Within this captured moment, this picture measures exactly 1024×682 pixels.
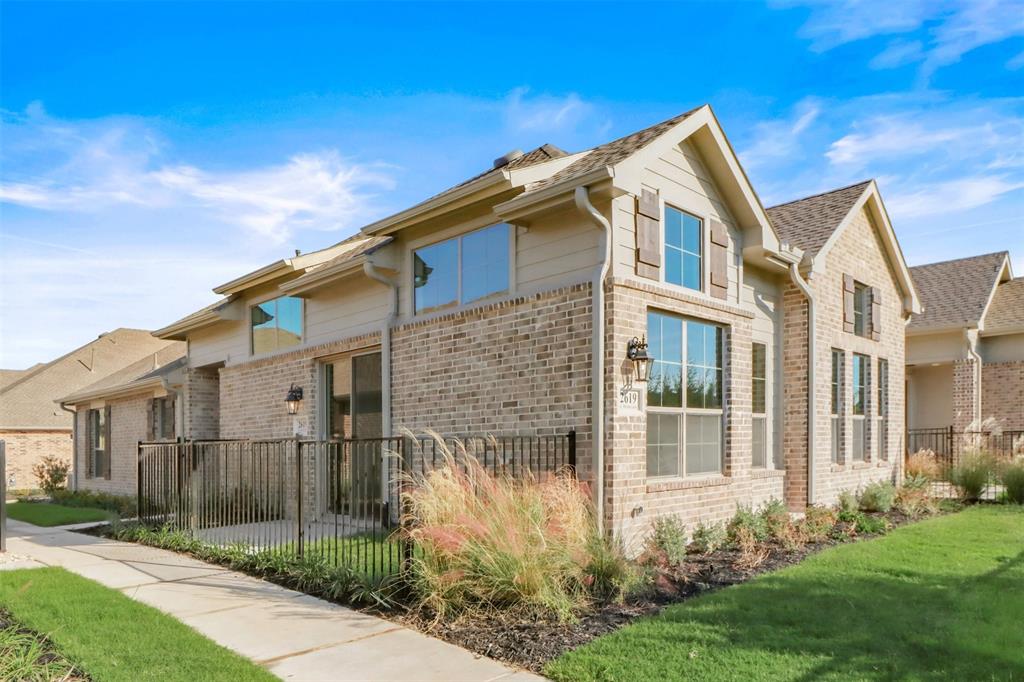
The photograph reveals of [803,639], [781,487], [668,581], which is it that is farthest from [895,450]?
[803,639]

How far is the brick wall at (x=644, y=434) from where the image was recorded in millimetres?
7508

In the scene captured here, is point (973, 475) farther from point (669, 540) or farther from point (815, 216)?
point (669, 540)

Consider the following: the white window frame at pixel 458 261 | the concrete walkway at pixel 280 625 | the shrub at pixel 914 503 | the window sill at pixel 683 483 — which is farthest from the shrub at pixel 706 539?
the shrub at pixel 914 503

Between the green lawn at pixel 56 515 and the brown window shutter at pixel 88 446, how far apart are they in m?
5.04

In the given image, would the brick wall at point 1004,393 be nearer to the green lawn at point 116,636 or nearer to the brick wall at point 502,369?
the brick wall at point 502,369

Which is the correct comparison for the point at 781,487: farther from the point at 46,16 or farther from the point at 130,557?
the point at 46,16

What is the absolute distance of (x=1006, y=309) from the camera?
19.3 m

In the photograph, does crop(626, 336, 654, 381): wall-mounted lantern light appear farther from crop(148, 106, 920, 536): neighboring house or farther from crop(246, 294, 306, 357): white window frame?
crop(246, 294, 306, 357): white window frame

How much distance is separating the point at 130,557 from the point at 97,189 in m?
6.15

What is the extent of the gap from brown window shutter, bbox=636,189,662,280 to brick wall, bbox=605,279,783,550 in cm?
22

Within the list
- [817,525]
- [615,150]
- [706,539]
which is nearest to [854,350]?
[817,525]

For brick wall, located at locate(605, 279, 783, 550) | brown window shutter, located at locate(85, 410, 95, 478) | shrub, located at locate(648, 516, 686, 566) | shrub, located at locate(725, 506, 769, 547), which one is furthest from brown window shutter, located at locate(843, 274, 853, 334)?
brown window shutter, located at locate(85, 410, 95, 478)

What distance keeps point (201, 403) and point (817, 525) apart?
1307cm

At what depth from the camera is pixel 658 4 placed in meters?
9.32
